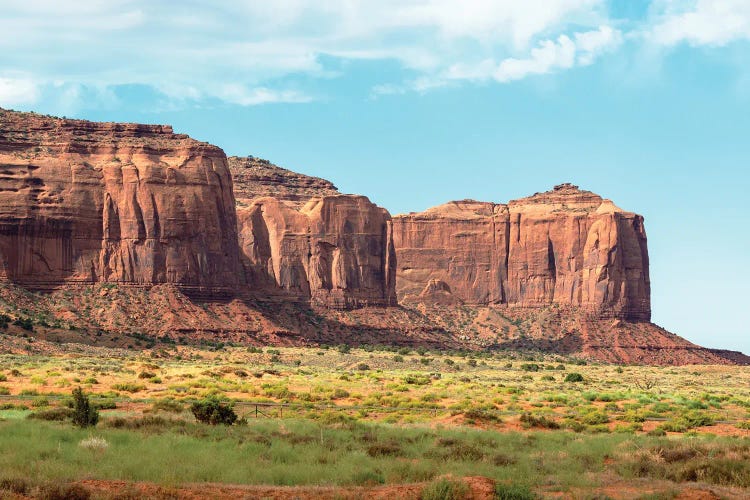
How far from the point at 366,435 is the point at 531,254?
13105 centimetres

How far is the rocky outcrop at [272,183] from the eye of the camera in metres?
159

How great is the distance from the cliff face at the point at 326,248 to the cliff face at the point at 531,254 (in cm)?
2614

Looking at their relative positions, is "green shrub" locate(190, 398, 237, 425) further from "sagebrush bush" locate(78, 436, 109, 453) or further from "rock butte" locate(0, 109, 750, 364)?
"rock butte" locate(0, 109, 750, 364)

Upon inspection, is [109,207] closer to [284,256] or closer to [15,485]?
[284,256]

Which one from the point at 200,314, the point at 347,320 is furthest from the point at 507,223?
the point at 200,314

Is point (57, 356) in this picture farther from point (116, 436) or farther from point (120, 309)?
point (116, 436)

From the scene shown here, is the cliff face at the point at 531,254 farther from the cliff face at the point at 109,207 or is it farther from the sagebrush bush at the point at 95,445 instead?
the sagebrush bush at the point at 95,445

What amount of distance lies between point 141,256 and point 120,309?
7.04 meters

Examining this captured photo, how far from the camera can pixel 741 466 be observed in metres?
26.9

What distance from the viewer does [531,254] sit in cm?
16175

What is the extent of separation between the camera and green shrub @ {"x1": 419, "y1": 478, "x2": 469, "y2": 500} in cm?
2286


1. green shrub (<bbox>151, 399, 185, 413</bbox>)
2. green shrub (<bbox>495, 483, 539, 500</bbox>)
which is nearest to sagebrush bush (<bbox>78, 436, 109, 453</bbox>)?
green shrub (<bbox>495, 483, 539, 500</bbox>)

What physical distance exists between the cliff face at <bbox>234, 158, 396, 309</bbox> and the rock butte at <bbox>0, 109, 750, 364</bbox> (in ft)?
0.63

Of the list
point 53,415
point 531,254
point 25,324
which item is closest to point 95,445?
point 53,415
